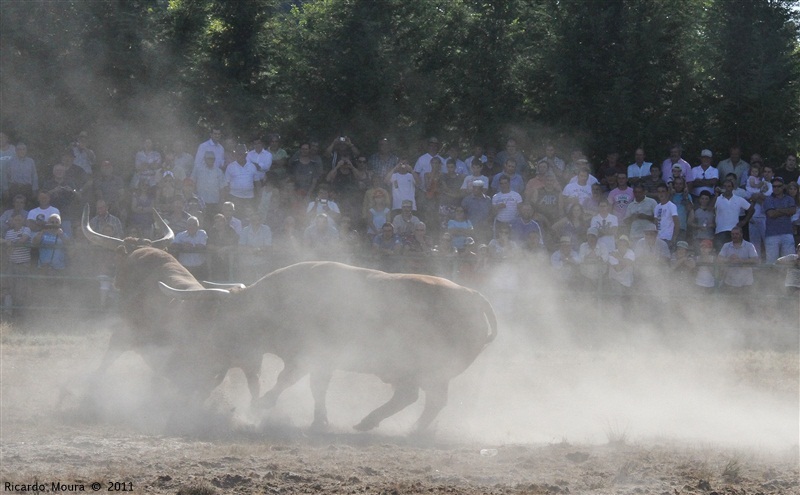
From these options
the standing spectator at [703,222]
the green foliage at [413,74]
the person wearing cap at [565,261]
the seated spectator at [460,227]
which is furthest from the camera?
the green foliage at [413,74]

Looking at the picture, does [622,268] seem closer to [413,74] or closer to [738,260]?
[738,260]

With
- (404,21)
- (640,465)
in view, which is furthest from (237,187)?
(640,465)

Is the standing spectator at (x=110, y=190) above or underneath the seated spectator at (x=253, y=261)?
above

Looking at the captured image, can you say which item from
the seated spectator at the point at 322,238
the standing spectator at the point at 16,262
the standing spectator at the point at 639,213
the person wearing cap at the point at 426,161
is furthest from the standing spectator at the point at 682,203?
the standing spectator at the point at 16,262

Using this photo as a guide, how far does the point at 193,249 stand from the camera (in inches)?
612

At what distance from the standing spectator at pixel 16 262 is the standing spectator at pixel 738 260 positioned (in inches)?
401

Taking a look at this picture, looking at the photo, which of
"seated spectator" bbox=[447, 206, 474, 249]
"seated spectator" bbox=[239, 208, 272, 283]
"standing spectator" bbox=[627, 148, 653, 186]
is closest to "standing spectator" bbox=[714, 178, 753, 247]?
"standing spectator" bbox=[627, 148, 653, 186]

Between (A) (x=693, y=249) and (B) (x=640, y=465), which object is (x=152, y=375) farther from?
(A) (x=693, y=249)

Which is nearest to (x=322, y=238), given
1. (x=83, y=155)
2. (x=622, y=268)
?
(x=622, y=268)

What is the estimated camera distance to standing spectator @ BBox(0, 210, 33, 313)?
15820mm

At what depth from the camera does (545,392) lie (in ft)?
41.2

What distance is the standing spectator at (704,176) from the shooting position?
689 inches

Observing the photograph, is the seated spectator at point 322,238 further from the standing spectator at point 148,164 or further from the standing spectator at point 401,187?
the standing spectator at point 148,164

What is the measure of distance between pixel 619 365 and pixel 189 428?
19.6 feet
